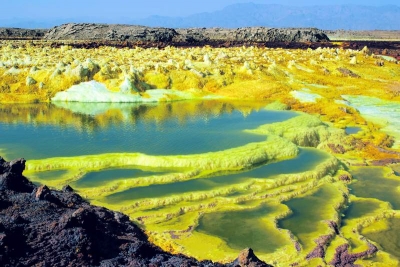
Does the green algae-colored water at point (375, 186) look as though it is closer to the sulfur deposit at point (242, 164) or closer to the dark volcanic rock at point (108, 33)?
the sulfur deposit at point (242, 164)

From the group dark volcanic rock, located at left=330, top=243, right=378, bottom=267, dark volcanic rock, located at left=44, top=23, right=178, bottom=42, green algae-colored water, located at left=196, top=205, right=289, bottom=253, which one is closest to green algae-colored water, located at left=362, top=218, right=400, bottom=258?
dark volcanic rock, located at left=330, top=243, right=378, bottom=267

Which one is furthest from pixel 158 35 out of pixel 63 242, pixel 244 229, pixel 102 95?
pixel 63 242

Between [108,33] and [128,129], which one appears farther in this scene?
[108,33]

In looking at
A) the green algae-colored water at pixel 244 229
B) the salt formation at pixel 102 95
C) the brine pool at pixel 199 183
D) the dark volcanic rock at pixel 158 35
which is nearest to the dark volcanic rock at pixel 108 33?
the dark volcanic rock at pixel 158 35

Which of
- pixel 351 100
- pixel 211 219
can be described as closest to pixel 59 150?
pixel 211 219

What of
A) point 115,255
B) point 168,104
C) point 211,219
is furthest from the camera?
point 168,104

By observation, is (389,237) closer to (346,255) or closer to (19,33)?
(346,255)

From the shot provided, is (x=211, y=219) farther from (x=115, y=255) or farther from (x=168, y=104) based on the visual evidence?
(x=168, y=104)
